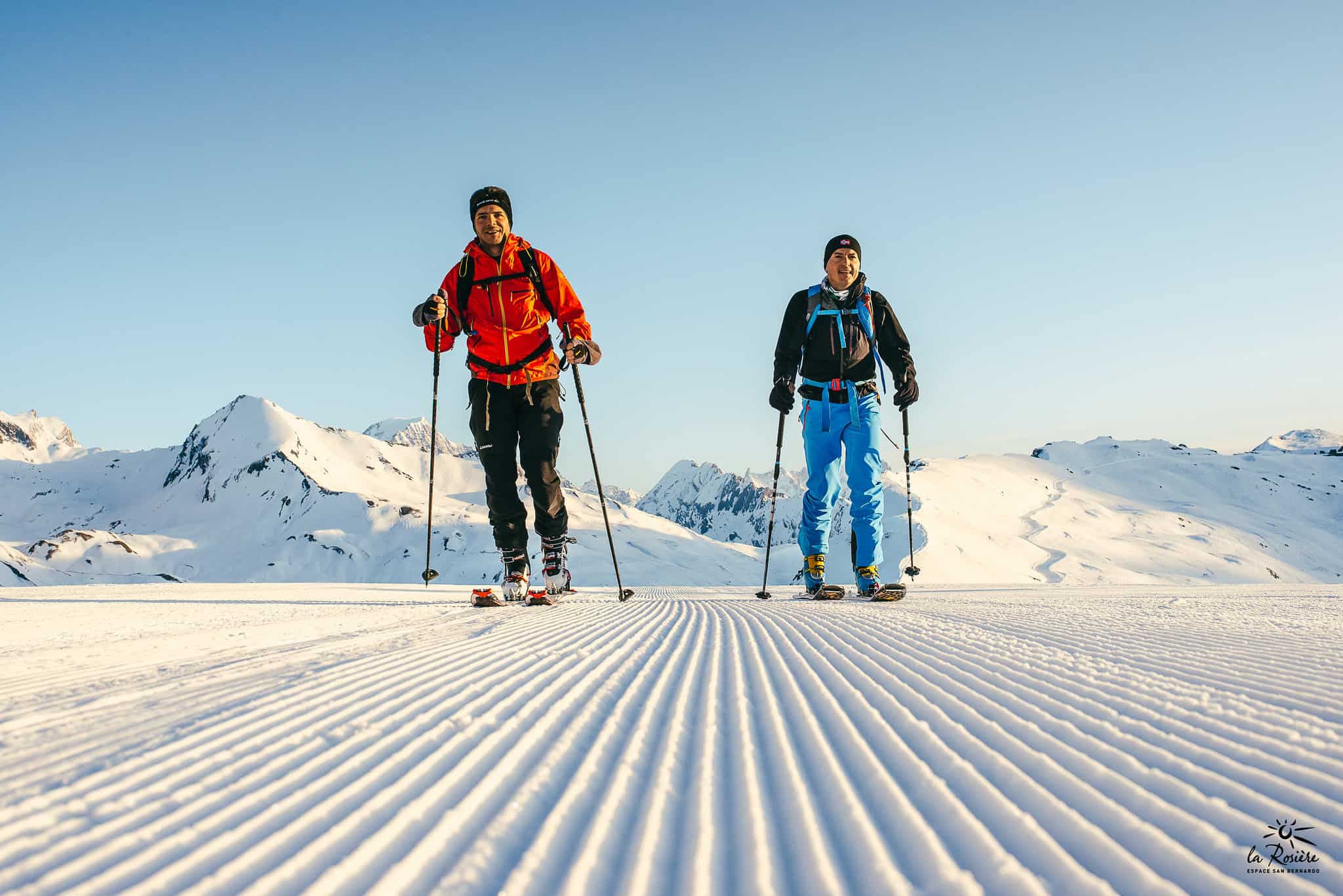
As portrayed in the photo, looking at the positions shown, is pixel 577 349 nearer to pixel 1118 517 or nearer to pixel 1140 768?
pixel 1140 768

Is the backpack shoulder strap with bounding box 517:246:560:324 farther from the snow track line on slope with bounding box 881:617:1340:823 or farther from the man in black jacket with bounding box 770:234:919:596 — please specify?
the snow track line on slope with bounding box 881:617:1340:823

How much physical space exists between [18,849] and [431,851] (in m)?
0.50

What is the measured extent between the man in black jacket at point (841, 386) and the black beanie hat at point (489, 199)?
94.6 inches

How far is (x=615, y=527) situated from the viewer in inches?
2021

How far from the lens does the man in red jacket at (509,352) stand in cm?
474

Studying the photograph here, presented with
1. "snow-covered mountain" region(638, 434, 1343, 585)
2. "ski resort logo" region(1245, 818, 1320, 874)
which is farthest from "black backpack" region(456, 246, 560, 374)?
"snow-covered mountain" region(638, 434, 1343, 585)

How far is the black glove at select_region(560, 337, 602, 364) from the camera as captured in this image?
505cm

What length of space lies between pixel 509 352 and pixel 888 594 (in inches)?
127

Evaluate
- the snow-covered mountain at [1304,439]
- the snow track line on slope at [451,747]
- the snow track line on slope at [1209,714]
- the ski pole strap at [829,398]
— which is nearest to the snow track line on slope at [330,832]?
the snow track line on slope at [451,747]

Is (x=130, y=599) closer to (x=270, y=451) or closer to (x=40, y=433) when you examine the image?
(x=270, y=451)

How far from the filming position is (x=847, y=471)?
543cm

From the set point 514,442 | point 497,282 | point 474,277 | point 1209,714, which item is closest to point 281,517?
point 514,442

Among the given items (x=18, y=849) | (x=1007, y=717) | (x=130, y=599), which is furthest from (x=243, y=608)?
(x=1007, y=717)

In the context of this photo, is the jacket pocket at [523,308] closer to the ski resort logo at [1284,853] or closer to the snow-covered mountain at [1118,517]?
the ski resort logo at [1284,853]
